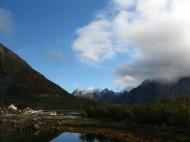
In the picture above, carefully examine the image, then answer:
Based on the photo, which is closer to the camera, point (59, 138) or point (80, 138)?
point (80, 138)

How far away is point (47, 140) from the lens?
140m

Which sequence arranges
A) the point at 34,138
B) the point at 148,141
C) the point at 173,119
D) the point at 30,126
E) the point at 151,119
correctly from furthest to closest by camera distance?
the point at 30,126 < the point at 151,119 < the point at 173,119 < the point at 34,138 < the point at 148,141

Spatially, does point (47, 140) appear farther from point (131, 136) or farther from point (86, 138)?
point (131, 136)

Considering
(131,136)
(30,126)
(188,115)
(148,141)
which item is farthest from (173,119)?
(30,126)

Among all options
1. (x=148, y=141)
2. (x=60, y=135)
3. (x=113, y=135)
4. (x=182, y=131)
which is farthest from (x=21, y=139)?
(x=182, y=131)

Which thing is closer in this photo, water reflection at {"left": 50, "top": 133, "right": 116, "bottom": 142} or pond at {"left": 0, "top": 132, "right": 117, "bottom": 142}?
water reflection at {"left": 50, "top": 133, "right": 116, "bottom": 142}

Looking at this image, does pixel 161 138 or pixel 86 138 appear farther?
pixel 86 138

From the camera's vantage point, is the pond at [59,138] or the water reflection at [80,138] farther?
the pond at [59,138]

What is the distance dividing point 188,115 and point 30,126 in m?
81.4

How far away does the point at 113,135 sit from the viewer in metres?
142

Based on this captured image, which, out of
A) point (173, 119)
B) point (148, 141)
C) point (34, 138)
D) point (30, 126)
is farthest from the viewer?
point (30, 126)

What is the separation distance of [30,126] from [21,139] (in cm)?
4932

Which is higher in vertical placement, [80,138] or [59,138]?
[59,138]

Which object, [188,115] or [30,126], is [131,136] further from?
[30,126]
